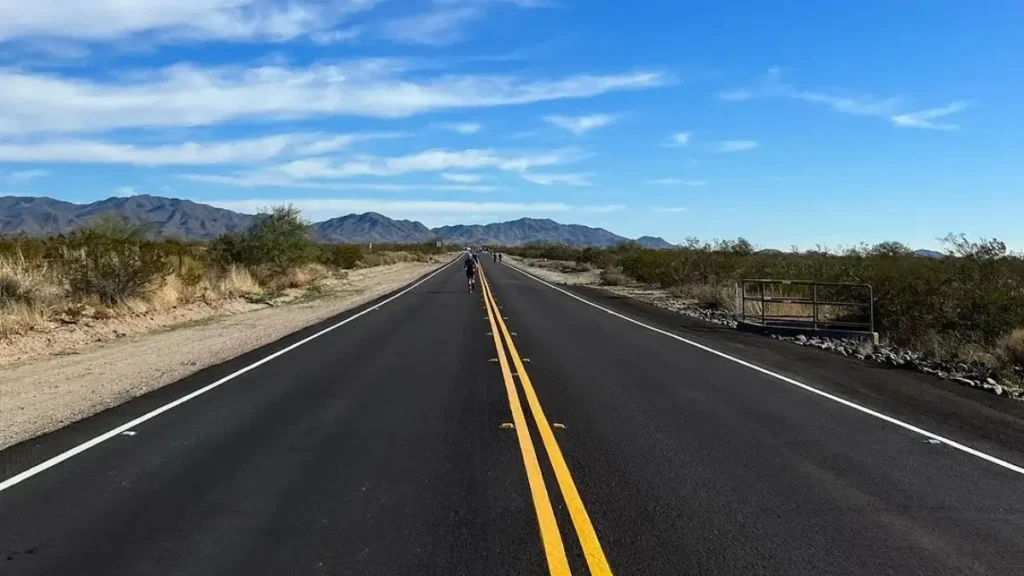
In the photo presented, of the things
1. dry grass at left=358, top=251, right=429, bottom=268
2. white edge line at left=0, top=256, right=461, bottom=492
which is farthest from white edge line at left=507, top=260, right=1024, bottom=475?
dry grass at left=358, top=251, right=429, bottom=268

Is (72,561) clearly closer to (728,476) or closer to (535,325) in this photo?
(728,476)

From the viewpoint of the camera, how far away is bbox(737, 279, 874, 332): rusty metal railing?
21.8 meters

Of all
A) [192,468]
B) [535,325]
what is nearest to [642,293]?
[535,325]

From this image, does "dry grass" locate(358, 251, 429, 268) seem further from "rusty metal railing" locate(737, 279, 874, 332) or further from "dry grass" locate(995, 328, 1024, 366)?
"dry grass" locate(995, 328, 1024, 366)

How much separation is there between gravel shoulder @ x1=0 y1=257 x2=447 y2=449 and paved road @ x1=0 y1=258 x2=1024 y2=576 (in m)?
0.77

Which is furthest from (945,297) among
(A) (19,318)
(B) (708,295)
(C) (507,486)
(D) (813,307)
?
(A) (19,318)

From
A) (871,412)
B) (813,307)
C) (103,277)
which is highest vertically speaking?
(103,277)

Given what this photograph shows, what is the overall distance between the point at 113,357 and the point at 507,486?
38.9 feet

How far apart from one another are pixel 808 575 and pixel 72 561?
4.66 metres

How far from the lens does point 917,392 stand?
1218 cm

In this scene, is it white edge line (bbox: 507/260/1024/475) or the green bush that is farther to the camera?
the green bush

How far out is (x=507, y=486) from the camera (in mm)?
6770

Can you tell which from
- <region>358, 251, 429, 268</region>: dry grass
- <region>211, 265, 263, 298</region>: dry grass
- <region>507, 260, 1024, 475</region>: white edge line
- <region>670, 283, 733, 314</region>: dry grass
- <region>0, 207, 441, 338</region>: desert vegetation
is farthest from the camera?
<region>358, 251, 429, 268</region>: dry grass

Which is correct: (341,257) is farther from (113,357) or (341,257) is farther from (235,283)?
(113,357)
